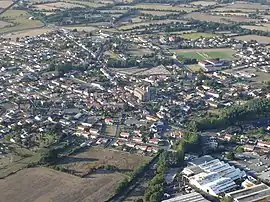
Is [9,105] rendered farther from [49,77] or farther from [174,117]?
[174,117]

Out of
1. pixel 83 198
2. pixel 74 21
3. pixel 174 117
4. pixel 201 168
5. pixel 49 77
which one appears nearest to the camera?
pixel 83 198

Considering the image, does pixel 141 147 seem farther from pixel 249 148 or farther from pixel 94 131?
pixel 249 148

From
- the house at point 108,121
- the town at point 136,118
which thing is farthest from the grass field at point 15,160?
the house at point 108,121

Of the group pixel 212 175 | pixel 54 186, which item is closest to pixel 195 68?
pixel 212 175

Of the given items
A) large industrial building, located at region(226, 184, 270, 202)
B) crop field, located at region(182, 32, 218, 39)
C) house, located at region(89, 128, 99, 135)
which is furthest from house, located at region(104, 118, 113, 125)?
crop field, located at region(182, 32, 218, 39)

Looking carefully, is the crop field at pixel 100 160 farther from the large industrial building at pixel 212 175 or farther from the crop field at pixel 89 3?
the crop field at pixel 89 3

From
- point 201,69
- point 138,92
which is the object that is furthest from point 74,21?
point 138,92
